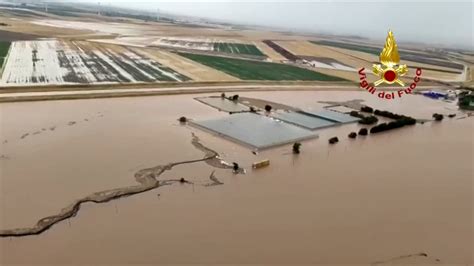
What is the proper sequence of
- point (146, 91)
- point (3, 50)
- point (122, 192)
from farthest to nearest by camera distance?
point (3, 50)
point (146, 91)
point (122, 192)

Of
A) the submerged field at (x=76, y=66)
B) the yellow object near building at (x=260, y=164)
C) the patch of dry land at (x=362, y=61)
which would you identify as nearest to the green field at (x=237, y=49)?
the patch of dry land at (x=362, y=61)

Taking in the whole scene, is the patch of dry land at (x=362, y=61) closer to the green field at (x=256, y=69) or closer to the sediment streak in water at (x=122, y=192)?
the green field at (x=256, y=69)

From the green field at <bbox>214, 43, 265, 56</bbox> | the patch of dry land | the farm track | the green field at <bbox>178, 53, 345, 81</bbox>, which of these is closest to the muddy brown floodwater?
the farm track

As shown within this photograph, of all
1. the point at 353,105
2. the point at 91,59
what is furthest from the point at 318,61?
the point at 91,59

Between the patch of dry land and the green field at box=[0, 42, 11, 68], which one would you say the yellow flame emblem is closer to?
the green field at box=[0, 42, 11, 68]

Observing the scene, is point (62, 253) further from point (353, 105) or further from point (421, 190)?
point (353, 105)

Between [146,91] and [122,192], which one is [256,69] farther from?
[122,192]

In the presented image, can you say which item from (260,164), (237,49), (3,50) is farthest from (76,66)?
(237,49)
